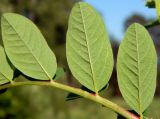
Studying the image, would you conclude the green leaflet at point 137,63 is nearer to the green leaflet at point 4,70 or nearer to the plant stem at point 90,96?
the plant stem at point 90,96

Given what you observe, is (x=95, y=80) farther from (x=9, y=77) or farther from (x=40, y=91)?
(x=40, y=91)

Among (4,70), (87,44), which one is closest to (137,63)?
(87,44)

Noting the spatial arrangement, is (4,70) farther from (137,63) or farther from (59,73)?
(137,63)

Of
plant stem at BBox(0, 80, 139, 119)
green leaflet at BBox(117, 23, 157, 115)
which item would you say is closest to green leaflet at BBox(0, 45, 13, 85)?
plant stem at BBox(0, 80, 139, 119)

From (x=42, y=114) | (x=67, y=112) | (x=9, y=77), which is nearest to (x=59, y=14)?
(x=67, y=112)

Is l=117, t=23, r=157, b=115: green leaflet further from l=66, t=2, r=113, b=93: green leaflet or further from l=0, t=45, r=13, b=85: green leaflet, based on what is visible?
l=0, t=45, r=13, b=85: green leaflet

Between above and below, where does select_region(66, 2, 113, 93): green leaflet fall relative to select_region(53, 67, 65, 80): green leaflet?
above
